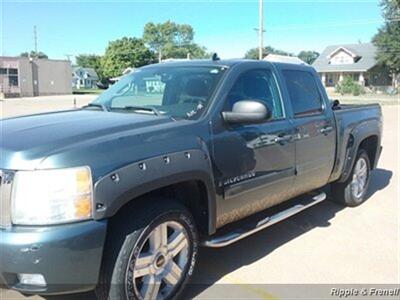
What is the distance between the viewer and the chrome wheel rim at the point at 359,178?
6592 millimetres

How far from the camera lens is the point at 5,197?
2953 millimetres

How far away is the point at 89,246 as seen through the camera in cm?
296

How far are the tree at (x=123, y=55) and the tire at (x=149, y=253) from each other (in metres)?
85.4

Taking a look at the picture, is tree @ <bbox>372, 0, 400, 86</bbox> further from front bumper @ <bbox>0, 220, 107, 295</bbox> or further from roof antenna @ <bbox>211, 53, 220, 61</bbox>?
front bumper @ <bbox>0, 220, 107, 295</bbox>

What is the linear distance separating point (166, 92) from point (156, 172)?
4.49 feet

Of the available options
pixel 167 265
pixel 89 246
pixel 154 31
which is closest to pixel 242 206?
pixel 167 265

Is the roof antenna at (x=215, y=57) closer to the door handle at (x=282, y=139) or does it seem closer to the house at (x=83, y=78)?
the door handle at (x=282, y=139)

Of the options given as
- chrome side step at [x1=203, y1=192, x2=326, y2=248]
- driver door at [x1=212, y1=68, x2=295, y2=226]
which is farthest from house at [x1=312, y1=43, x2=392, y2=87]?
driver door at [x1=212, y1=68, x2=295, y2=226]

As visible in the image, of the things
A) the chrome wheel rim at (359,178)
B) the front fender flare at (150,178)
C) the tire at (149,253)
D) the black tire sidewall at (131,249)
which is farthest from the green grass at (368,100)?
the black tire sidewall at (131,249)

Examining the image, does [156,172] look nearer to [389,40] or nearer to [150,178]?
[150,178]

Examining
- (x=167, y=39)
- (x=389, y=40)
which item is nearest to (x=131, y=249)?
(x=389, y=40)

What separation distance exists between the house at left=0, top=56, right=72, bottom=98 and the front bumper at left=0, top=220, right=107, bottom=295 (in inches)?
2269

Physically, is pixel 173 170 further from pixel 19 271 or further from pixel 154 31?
pixel 154 31

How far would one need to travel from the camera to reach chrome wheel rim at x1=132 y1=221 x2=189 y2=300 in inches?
134
